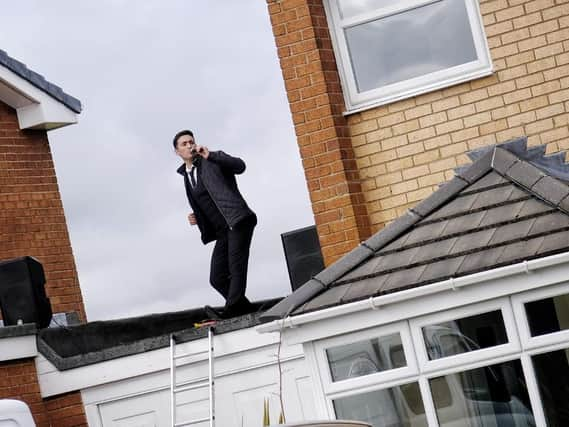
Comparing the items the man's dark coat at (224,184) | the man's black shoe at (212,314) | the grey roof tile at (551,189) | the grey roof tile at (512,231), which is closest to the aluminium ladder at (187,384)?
the man's black shoe at (212,314)

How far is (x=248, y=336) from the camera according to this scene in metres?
14.2

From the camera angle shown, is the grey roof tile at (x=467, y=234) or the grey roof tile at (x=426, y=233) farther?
the grey roof tile at (x=426, y=233)

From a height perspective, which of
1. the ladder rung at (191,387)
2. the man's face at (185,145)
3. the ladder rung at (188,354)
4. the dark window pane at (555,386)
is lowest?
the dark window pane at (555,386)

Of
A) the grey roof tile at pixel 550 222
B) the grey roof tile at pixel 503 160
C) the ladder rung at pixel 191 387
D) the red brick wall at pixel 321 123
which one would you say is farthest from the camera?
the ladder rung at pixel 191 387

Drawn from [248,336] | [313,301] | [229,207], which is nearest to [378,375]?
[313,301]

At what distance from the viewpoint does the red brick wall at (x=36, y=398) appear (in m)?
14.2

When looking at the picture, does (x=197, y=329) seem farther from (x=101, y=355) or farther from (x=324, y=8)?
(x=324, y=8)

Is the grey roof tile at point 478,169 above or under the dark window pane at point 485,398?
above

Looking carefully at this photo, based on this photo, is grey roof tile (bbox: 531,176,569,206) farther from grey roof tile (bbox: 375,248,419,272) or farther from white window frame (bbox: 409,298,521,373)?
grey roof tile (bbox: 375,248,419,272)

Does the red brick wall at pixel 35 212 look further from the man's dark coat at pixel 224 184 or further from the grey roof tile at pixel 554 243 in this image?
the grey roof tile at pixel 554 243

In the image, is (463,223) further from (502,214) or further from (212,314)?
(212,314)

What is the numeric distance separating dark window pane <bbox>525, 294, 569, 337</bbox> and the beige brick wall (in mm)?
2163

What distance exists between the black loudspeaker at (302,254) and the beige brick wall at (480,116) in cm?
156

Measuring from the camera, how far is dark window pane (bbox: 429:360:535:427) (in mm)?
11961
